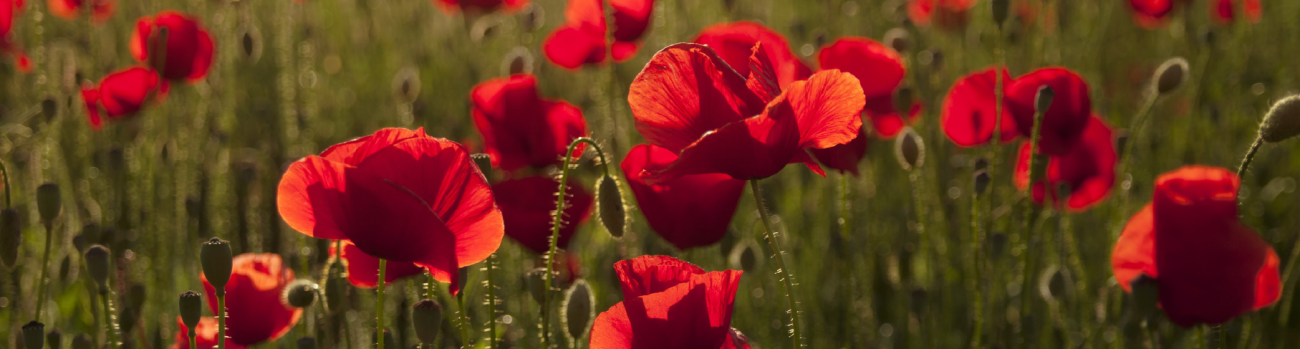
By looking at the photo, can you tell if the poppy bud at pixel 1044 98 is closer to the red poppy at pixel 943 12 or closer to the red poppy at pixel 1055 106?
the red poppy at pixel 1055 106

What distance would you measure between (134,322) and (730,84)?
3.56 ft

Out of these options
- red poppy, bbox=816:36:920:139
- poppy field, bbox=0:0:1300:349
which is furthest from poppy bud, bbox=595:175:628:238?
red poppy, bbox=816:36:920:139

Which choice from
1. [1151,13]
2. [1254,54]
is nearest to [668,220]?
[1151,13]

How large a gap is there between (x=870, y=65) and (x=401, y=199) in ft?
3.25

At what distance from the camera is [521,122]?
66.4 inches

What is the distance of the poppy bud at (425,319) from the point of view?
1006mm

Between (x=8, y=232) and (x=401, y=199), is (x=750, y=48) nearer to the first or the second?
(x=401, y=199)

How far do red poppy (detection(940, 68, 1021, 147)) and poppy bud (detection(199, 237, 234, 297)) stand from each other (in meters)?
1.28

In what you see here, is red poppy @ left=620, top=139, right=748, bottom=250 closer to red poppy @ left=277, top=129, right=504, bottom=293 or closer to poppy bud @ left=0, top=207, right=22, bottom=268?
red poppy @ left=277, top=129, right=504, bottom=293

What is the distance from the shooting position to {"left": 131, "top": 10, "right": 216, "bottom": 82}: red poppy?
2.21m

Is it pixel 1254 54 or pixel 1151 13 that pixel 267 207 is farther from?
pixel 1254 54

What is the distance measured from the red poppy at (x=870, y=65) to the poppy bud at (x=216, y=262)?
943mm

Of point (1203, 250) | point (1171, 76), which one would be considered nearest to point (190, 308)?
point (1203, 250)

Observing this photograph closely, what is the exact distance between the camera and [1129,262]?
1.34m
